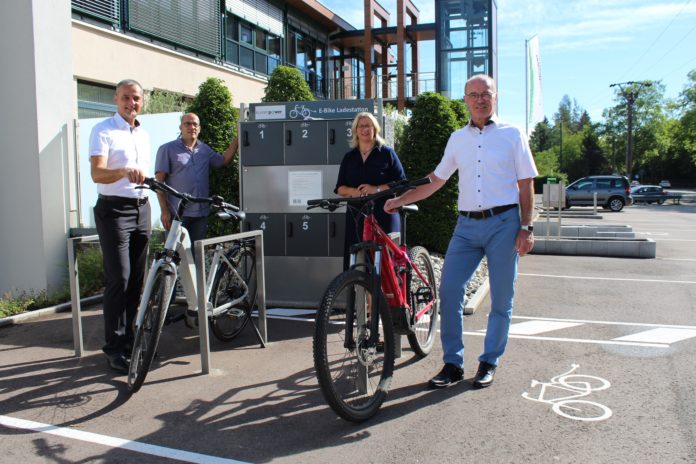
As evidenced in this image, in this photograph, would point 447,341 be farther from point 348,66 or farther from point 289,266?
point 348,66

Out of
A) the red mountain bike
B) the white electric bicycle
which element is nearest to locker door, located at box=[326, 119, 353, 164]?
the white electric bicycle

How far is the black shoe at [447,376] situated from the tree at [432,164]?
592cm

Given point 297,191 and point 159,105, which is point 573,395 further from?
point 159,105

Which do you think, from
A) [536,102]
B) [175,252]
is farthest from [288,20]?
[175,252]

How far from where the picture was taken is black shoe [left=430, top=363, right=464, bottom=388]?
419cm

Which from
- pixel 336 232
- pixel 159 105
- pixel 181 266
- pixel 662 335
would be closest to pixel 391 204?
pixel 181 266

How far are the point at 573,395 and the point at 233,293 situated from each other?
9.29 ft

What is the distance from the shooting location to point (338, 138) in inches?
263

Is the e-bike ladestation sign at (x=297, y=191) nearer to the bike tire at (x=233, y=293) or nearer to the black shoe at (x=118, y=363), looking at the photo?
the bike tire at (x=233, y=293)

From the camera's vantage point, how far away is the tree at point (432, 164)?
10.1 m

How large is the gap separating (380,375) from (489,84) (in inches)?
81.7

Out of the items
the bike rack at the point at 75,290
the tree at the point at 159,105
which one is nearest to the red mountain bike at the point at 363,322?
the bike rack at the point at 75,290

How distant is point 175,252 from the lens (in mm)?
4445

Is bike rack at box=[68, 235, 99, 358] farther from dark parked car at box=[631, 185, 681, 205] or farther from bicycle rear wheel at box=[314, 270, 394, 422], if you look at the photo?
dark parked car at box=[631, 185, 681, 205]
